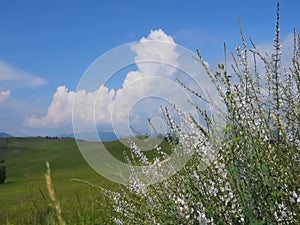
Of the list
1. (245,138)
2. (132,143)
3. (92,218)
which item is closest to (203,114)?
(245,138)

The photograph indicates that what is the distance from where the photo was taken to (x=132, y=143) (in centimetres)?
453

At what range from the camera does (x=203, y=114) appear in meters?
3.12

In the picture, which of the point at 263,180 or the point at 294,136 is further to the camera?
the point at 294,136

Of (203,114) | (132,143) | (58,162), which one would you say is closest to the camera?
(203,114)

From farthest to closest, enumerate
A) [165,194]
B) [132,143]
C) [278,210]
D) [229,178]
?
[132,143], [165,194], [229,178], [278,210]

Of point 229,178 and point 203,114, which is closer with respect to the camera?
point 229,178

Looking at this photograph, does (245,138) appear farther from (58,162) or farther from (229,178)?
(58,162)

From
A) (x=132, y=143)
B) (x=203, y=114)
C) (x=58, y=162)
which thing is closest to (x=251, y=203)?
(x=203, y=114)

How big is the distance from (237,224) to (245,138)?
0.53 metres

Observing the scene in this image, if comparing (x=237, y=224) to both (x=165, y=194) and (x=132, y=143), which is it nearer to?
(x=165, y=194)

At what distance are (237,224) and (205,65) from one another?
45.1 inches

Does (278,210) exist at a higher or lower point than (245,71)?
lower

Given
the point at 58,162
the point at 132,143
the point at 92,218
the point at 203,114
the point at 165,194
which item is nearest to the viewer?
the point at 203,114

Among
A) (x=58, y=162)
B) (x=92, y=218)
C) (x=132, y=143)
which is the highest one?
(x=58, y=162)
